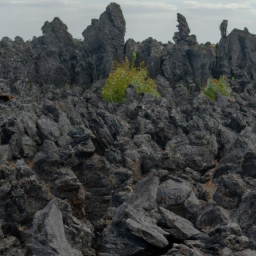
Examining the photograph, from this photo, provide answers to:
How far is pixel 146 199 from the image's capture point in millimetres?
17594

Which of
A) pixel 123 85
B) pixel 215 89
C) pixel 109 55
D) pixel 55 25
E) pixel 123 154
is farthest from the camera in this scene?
pixel 55 25

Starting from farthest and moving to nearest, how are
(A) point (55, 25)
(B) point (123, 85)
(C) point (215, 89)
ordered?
(A) point (55, 25) → (C) point (215, 89) → (B) point (123, 85)

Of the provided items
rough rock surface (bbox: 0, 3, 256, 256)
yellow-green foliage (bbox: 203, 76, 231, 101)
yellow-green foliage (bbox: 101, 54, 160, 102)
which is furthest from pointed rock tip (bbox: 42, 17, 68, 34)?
yellow-green foliage (bbox: 203, 76, 231, 101)

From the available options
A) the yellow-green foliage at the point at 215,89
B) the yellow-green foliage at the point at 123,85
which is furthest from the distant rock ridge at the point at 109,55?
the yellow-green foliage at the point at 123,85

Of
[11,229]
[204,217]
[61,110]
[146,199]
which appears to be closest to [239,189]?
[204,217]

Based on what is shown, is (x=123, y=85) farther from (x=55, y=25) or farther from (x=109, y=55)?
(x=55, y=25)

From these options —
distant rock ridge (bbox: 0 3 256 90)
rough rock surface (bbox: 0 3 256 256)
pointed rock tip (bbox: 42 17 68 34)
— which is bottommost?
rough rock surface (bbox: 0 3 256 256)

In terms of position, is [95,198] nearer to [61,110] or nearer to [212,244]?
[212,244]

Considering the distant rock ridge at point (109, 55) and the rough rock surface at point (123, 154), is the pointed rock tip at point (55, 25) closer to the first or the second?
the distant rock ridge at point (109, 55)

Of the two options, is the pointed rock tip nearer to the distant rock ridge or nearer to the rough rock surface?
the distant rock ridge

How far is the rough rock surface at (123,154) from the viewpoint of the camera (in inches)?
603

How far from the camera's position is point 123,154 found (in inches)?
1156

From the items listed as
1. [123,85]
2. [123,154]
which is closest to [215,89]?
[123,85]

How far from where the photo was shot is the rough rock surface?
1530cm
